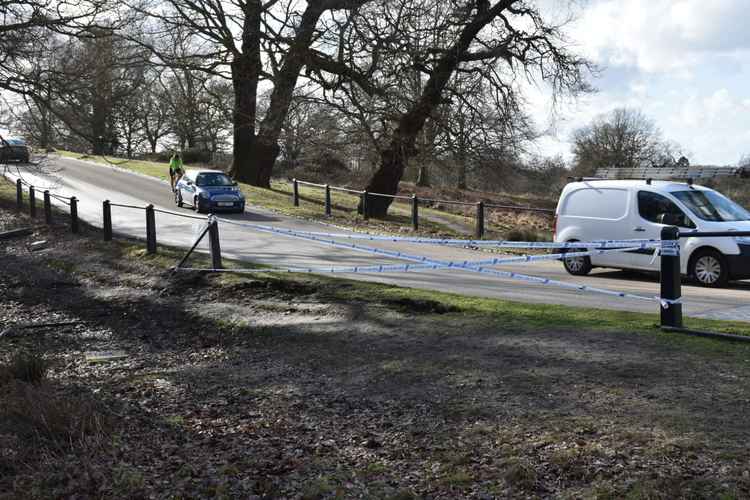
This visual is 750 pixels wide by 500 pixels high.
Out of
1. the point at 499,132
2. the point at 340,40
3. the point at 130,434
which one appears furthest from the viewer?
the point at 499,132

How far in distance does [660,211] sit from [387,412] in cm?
1005

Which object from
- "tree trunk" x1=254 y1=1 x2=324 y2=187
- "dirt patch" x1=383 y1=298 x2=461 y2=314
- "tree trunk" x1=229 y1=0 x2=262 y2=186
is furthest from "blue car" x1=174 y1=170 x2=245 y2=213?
"dirt patch" x1=383 y1=298 x2=461 y2=314

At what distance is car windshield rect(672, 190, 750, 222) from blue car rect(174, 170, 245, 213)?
57.7 feet

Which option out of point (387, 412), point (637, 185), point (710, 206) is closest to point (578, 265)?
point (637, 185)

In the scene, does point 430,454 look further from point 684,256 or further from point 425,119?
point 425,119

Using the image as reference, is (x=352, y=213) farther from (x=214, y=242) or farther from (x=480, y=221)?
(x=214, y=242)

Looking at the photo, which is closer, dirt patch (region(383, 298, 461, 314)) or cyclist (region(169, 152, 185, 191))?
dirt patch (region(383, 298, 461, 314))

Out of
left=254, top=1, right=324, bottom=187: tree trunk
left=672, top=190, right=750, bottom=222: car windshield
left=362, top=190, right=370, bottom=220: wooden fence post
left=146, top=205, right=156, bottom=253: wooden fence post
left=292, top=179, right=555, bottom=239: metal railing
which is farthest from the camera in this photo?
left=362, top=190, right=370, bottom=220: wooden fence post

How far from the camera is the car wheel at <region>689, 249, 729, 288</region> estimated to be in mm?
13758

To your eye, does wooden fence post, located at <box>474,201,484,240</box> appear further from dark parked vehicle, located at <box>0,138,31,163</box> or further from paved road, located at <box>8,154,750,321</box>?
dark parked vehicle, located at <box>0,138,31,163</box>

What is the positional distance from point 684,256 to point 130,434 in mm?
10919

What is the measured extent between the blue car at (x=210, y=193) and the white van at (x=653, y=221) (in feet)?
49.8

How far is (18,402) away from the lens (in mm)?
6801

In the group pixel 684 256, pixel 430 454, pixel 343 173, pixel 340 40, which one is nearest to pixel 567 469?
pixel 430 454
